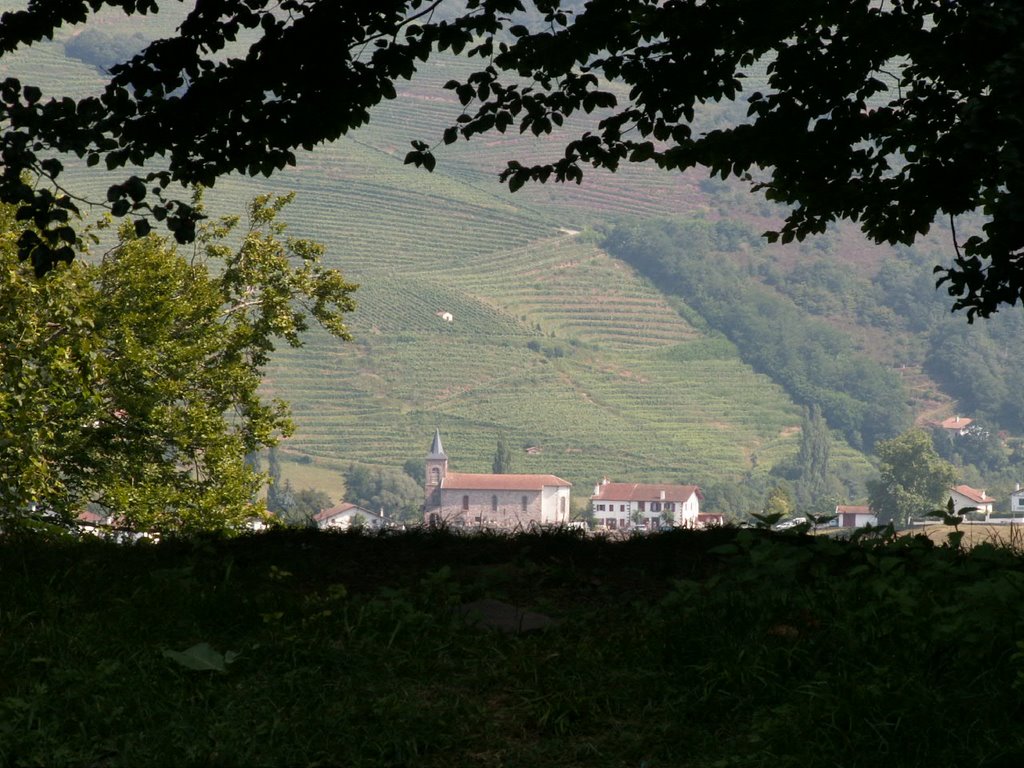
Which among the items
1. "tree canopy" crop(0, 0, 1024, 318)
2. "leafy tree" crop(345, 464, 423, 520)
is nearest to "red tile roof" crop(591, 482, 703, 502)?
"leafy tree" crop(345, 464, 423, 520)

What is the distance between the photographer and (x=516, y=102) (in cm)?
1060

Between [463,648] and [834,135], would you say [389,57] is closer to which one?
[834,135]

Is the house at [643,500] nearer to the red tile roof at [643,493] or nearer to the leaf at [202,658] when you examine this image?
the red tile roof at [643,493]

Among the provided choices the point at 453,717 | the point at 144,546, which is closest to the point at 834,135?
the point at 144,546

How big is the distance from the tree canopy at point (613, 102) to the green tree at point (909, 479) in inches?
6576

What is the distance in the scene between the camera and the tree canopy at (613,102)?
7.69 metres

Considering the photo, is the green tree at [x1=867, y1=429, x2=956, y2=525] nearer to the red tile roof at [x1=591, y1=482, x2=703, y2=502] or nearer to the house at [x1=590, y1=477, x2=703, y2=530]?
the house at [x1=590, y1=477, x2=703, y2=530]

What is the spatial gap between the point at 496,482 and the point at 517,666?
188182 millimetres

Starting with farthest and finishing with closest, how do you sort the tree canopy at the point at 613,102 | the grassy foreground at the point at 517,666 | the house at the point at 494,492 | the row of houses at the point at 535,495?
the row of houses at the point at 535,495 → the house at the point at 494,492 → the tree canopy at the point at 613,102 → the grassy foreground at the point at 517,666

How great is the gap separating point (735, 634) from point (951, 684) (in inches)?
34.4

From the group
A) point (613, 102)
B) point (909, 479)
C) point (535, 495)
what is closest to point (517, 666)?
point (613, 102)

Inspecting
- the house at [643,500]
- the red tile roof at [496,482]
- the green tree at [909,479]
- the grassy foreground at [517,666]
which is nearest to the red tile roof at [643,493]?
the house at [643,500]

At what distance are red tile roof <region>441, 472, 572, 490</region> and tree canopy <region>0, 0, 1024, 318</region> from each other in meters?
178

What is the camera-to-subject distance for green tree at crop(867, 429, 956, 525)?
176500 millimetres
